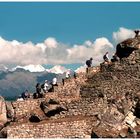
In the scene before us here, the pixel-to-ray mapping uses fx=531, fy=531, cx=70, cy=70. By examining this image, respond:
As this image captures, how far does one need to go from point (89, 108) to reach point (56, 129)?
18.5ft

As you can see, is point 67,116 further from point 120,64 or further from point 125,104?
point 120,64

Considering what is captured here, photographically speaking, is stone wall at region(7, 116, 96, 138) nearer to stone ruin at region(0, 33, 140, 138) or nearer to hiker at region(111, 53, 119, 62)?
stone ruin at region(0, 33, 140, 138)

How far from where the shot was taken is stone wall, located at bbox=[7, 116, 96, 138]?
55906mm

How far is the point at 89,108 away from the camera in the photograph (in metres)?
60.2

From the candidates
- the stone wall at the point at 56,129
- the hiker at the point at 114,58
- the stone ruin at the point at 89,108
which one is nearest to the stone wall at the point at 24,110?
the stone ruin at the point at 89,108

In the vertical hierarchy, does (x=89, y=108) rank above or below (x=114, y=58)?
below

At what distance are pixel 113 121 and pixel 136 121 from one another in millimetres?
2899

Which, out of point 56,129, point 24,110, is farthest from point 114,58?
point 56,129

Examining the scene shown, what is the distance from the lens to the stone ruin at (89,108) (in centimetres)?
5622

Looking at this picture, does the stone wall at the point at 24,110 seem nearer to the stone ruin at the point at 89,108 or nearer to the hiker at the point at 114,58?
the stone ruin at the point at 89,108

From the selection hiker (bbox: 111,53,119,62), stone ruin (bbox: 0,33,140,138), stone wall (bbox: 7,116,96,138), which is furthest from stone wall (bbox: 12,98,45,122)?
hiker (bbox: 111,53,119,62)

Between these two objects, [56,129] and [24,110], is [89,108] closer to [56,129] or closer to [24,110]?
[56,129]

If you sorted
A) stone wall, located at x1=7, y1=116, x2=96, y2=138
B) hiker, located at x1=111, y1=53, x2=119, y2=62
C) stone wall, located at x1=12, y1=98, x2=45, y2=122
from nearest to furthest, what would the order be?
stone wall, located at x1=7, y1=116, x2=96, y2=138, stone wall, located at x1=12, y1=98, x2=45, y2=122, hiker, located at x1=111, y1=53, x2=119, y2=62

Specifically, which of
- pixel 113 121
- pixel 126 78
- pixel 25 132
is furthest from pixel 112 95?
pixel 25 132
